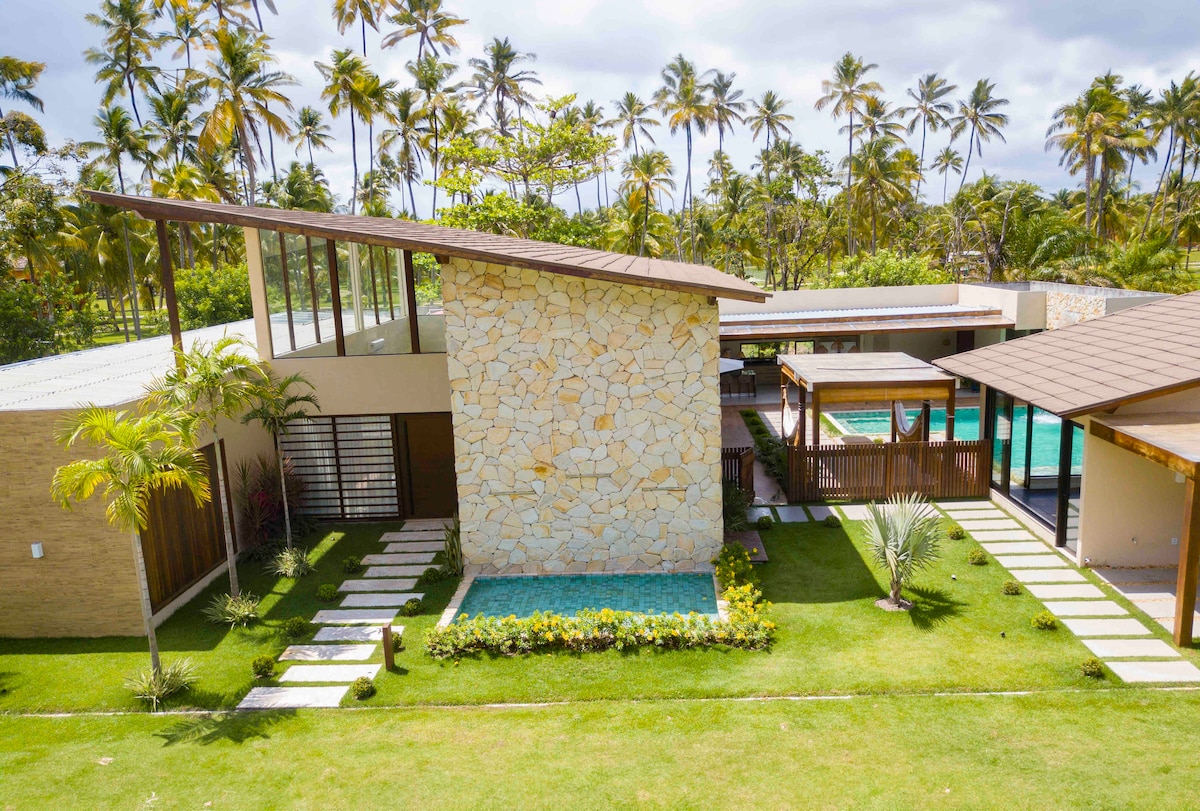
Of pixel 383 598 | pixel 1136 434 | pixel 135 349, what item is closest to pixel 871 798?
pixel 1136 434

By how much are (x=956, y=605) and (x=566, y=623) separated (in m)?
5.83

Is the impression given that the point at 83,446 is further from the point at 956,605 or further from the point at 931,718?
the point at 956,605

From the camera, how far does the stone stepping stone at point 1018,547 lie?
13.9m

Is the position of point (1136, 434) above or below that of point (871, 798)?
above

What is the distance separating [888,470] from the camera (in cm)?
1723

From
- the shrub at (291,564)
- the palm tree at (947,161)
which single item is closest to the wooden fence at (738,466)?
the shrub at (291,564)

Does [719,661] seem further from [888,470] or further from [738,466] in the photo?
[888,470]

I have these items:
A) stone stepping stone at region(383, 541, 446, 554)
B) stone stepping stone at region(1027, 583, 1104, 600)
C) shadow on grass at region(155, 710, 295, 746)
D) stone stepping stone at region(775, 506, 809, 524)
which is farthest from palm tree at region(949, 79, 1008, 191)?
shadow on grass at region(155, 710, 295, 746)

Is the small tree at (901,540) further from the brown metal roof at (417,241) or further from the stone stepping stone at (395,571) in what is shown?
the stone stepping stone at (395,571)

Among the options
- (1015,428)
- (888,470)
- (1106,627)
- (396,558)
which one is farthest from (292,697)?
(1015,428)

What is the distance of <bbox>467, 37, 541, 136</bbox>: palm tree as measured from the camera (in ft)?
151

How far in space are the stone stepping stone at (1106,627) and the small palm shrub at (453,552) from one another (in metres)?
9.17

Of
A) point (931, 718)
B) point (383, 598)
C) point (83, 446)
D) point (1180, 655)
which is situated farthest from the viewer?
point (383, 598)

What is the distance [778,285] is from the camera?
200 ft
